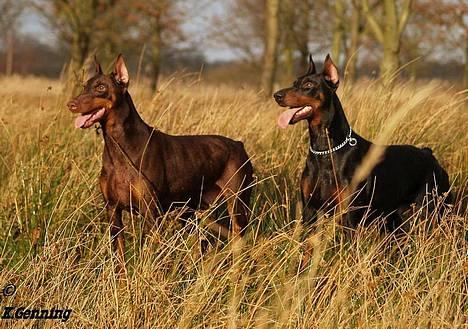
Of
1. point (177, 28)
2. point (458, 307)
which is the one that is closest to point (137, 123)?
point (458, 307)

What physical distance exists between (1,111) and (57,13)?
13.8 m

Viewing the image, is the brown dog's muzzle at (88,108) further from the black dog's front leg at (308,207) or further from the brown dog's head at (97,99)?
the black dog's front leg at (308,207)

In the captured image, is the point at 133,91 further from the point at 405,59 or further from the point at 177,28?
the point at 405,59

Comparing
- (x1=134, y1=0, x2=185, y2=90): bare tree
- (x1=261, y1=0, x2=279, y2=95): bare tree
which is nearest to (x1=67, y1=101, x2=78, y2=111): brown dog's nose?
(x1=261, y1=0, x2=279, y2=95): bare tree

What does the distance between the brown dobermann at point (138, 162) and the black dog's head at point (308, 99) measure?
524mm

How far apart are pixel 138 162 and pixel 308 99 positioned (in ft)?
4.02

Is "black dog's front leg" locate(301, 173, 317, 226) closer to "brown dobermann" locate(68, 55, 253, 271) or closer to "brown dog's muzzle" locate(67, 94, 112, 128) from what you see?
"brown dobermann" locate(68, 55, 253, 271)

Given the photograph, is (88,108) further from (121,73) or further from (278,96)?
(278,96)

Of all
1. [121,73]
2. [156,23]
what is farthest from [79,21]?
[121,73]

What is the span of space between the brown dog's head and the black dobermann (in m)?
1.07

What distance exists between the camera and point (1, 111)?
668 cm

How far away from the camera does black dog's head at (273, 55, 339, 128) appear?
4.61 metres

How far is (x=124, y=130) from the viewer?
171 inches

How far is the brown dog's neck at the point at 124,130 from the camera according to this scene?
4.33 m
